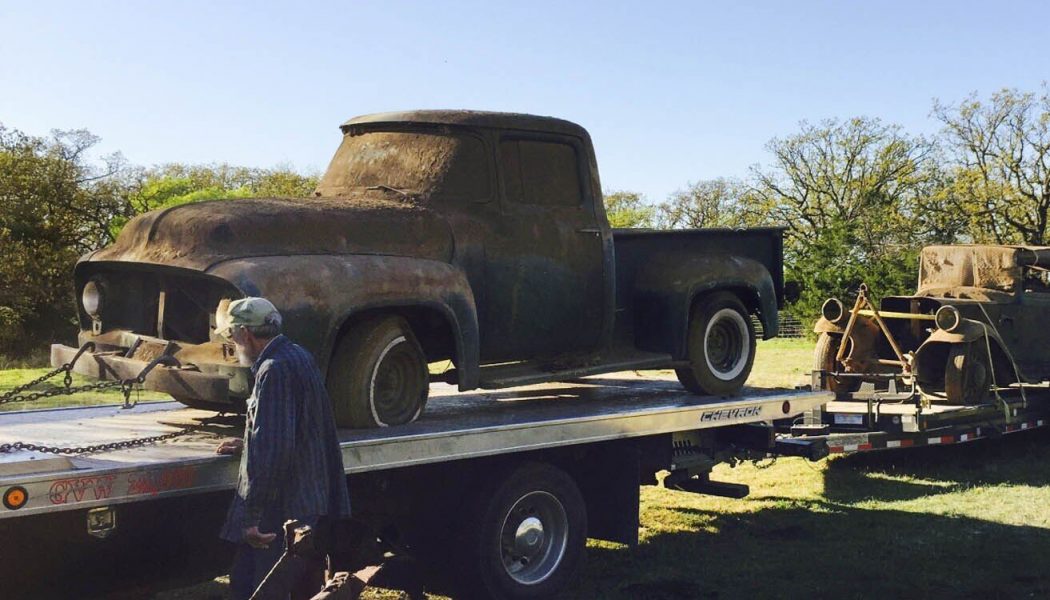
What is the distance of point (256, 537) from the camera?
171 inches

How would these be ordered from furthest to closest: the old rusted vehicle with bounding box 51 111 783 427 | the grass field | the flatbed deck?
the grass field
the old rusted vehicle with bounding box 51 111 783 427
the flatbed deck

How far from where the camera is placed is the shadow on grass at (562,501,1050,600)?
676cm

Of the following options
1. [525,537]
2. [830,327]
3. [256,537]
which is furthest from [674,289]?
[830,327]

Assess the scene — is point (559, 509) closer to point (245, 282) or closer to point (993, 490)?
point (245, 282)

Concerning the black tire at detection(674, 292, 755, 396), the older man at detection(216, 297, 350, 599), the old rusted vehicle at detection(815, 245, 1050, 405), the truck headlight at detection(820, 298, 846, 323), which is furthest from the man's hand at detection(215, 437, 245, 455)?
the truck headlight at detection(820, 298, 846, 323)

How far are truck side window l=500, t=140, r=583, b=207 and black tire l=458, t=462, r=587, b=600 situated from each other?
69.1 inches

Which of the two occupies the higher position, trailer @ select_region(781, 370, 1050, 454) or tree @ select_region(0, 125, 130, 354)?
tree @ select_region(0, 125, 130, 354)

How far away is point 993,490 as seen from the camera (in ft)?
32.2

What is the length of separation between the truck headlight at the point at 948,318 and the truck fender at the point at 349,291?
6.80 meters

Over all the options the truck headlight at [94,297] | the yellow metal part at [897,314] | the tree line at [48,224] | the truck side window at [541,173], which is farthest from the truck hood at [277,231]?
the tree line at [48,224]

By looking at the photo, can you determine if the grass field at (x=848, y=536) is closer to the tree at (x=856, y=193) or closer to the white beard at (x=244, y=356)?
the white beard at (x=244, y=356)

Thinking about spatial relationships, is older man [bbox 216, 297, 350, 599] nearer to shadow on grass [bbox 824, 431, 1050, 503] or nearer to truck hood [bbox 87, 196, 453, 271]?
truck hood [bbox 87, 196, 453, 271]

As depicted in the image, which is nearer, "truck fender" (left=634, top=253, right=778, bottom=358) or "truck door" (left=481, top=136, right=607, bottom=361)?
"truck door" (left=481, top=136, right=607, bottom=361)

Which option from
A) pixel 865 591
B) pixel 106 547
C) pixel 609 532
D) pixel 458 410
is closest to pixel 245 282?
pixel 106 547
